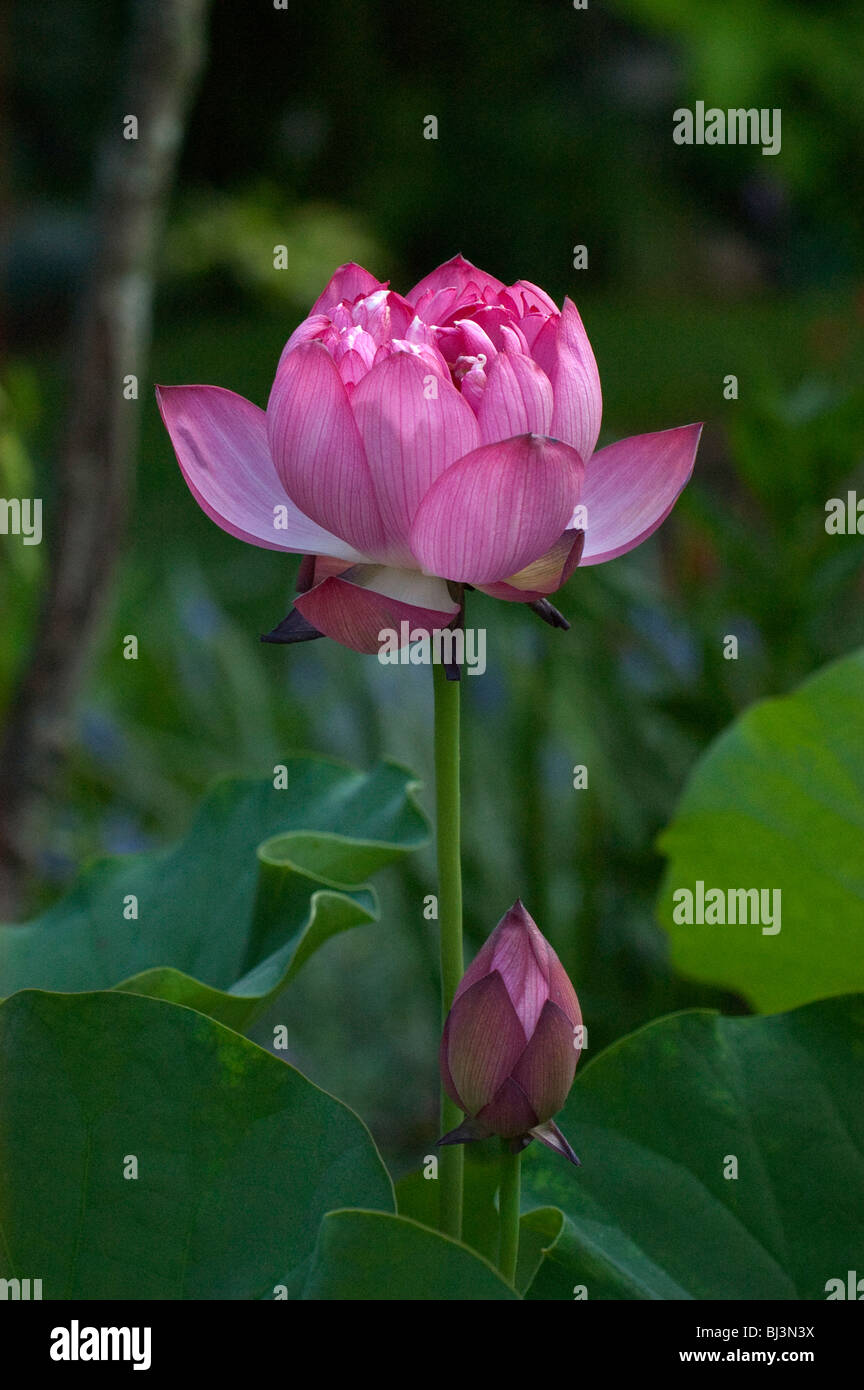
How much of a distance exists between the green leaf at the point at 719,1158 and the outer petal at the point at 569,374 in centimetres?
18

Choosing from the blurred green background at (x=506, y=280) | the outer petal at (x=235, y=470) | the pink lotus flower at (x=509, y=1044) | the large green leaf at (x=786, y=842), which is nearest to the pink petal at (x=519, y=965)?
the pink lotus flower at (x=509, y=1044)

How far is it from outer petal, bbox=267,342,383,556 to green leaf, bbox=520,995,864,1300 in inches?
7.0

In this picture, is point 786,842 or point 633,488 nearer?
point 633,488

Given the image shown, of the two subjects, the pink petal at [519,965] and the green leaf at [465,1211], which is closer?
the pink petal at [519,965]

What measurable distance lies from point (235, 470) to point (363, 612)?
0.22ft

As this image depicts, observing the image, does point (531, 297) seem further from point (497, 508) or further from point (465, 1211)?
point (465, 1211)

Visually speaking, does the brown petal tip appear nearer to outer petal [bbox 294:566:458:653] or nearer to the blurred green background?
outer petal [bbox 294:566:458:653]

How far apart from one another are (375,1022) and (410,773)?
102 cm

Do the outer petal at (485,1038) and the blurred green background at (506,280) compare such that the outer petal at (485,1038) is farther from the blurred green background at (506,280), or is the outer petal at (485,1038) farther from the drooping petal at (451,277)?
the blurred green background at (506,280)

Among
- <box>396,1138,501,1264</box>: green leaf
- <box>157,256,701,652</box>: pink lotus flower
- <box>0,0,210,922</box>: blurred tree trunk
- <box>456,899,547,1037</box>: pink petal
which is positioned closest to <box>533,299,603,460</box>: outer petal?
<box>157,256,701,652</box>: pink lotus flower

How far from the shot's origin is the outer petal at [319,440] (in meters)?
0.32

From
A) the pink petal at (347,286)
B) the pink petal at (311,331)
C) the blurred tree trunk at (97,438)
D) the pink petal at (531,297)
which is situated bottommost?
the pink petal at (311,331)

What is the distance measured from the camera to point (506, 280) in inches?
220

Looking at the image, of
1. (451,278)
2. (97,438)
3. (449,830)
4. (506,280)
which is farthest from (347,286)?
(506,280)
